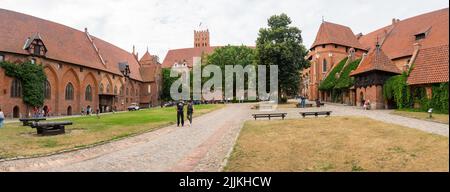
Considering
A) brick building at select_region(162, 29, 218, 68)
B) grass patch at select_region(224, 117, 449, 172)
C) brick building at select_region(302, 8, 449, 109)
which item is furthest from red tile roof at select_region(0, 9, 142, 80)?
brick building at select_region(302, 8, 449, 109)

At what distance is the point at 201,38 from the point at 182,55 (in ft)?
76.5

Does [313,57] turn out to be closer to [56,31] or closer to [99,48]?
[99,48]

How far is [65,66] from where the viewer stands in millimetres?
48094

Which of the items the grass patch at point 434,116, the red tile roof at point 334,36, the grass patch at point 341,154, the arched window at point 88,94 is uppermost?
the red tile roof at point 334,36

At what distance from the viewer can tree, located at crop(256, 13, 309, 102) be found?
145 ft

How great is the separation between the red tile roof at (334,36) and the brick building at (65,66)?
43.5 meters

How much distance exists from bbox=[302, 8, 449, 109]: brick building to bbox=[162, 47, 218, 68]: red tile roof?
51.4 metres

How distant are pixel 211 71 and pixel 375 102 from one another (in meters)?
39.4

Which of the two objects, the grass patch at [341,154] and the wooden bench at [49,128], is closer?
the grass patch at [341,154]

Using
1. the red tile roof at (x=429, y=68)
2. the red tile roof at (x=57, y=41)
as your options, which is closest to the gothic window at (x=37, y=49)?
the red tile roof at (x=57, y=41)

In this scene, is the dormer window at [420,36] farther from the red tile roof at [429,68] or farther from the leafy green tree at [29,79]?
the leafy green tree at [29,79]

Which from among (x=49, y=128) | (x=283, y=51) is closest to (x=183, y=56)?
(x=283, y=51)

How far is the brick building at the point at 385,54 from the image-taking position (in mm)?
28291
